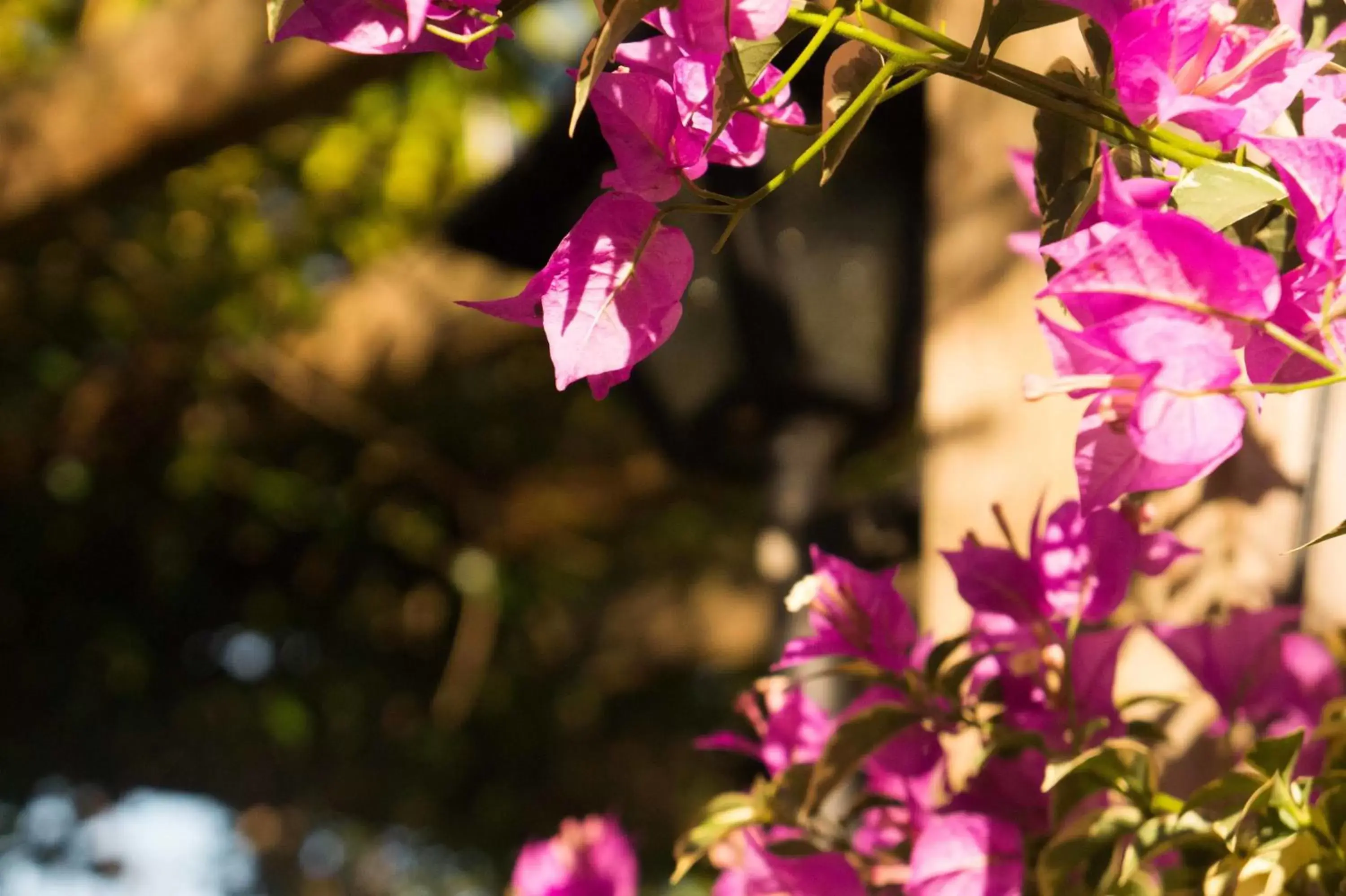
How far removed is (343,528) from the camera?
2.07 meters

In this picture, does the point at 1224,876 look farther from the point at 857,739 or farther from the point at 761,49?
the point at 761,49

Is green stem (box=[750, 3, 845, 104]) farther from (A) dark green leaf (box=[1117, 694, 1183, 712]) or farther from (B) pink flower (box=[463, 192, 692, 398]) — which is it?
(A) dark green leaf (box=[1117, 694, 1183, 712])

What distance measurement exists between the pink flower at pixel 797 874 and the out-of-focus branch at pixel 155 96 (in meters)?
0.77

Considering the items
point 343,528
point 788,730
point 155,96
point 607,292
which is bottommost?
point 343,528

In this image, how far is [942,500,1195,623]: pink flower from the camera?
305mm

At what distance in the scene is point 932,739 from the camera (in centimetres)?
33

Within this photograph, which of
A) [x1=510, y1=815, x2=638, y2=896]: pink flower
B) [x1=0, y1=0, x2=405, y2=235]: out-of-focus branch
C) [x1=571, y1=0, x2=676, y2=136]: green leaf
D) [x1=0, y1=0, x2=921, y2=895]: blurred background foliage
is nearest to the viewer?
[x1=571, y1=0, x2=676, y2=136]: green leaf

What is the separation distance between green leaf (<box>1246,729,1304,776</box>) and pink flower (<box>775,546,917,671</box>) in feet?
0.27

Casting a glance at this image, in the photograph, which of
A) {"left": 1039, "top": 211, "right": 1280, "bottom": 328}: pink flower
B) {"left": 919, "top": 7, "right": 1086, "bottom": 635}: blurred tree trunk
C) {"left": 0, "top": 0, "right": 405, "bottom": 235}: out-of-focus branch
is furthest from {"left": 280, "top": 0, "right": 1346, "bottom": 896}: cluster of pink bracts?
{"left": 0, "top": 0, "right": 405, "bottom": 235}: out-of-focus branch

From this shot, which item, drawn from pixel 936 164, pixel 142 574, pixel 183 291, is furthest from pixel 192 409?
pixel 936 164

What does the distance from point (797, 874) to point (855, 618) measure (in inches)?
2.6

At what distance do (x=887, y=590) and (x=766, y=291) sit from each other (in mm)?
536

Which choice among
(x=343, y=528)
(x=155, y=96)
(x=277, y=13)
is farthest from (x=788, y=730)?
(x=343, y=528)

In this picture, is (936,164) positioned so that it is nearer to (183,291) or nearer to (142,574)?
(183,291)
